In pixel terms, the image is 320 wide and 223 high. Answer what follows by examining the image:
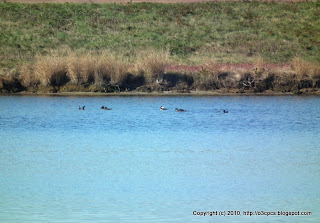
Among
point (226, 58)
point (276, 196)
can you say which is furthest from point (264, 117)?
point (226, 58)

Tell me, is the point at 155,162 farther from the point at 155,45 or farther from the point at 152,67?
the point at 155,45

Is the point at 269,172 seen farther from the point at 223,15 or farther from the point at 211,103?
the point at 223,15

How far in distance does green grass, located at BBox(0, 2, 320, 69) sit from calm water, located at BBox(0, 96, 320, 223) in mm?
13637

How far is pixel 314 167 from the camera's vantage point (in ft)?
40.9

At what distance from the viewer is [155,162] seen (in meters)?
13.0

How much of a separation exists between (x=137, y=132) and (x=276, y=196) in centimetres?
767

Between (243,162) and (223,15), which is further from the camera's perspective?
(223,15)

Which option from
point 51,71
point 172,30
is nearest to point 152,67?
point 51,71

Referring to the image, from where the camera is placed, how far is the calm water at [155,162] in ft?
30.9

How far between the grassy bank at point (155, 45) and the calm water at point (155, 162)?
436 cm

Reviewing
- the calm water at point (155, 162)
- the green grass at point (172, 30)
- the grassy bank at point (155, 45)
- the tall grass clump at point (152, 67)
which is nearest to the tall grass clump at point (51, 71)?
the grassy bank at point (155, 45)

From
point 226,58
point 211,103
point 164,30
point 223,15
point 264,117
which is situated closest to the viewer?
point 264,117

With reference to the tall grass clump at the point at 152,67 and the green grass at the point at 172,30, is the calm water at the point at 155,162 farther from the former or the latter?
the green grass at the point at 172,30

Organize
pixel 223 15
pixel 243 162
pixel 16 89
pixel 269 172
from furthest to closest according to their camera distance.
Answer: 1. pixel 223 15
2. pixel 16 89
3. pixel 243 162
4. pixel 269 172
